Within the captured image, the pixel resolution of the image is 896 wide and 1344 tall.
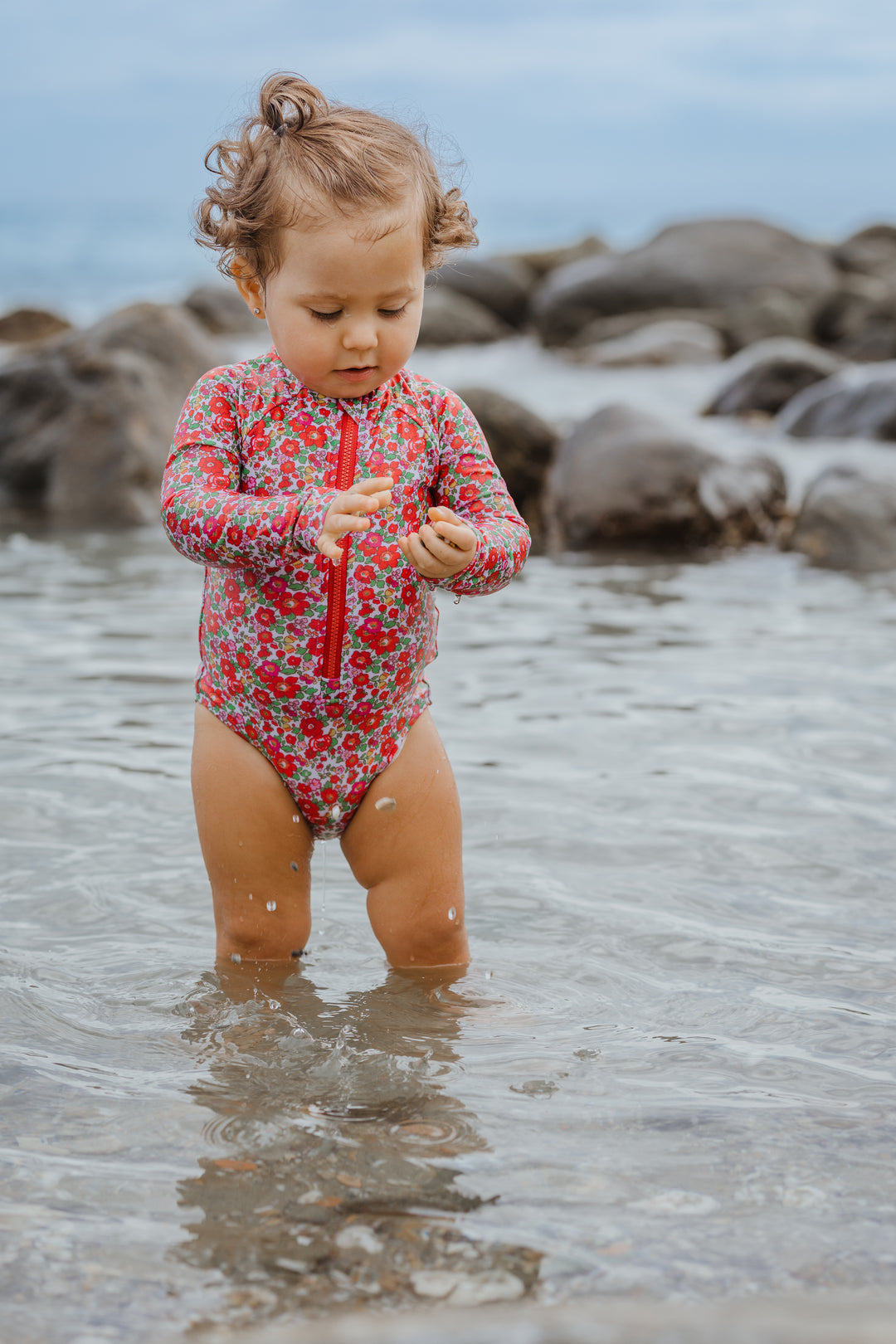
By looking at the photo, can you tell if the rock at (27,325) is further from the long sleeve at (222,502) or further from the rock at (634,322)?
the long sleeve at (222,502)

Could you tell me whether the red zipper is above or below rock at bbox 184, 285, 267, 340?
below

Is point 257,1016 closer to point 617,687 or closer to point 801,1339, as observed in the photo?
point 801,1339

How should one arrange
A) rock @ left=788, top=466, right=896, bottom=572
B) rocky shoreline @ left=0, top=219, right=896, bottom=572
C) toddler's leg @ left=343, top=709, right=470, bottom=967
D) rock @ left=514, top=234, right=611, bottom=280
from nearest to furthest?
toddler's leg @ left=343, top=709, right=470, bottom=967
rock @ left=788, top=466, right=896, bottom=572
rocky shoreline @ left=0, top=219, right=896, bottom=572
rock @ left=514, top=234, right=611, bottom=280

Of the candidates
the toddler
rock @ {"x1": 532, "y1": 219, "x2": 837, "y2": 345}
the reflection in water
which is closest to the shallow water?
the reflection in water

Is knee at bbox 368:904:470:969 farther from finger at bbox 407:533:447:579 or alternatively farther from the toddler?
finger at bbox 407:533:447:579

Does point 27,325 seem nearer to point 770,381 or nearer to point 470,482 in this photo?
point 770,381

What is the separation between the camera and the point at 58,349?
10.9 metres

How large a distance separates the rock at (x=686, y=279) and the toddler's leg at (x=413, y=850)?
19512 millimetres

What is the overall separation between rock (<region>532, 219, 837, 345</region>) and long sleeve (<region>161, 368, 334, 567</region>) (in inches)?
768

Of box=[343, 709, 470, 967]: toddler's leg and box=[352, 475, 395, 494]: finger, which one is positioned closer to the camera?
box=[352, 475, 395, 494]: finger

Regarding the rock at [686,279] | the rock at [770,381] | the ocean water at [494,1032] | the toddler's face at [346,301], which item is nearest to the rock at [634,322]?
the rock at [686,279]

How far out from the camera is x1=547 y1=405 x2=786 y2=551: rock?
916 cm

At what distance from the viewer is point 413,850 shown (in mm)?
3018

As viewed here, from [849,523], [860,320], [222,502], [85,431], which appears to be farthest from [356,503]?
[860,320]
